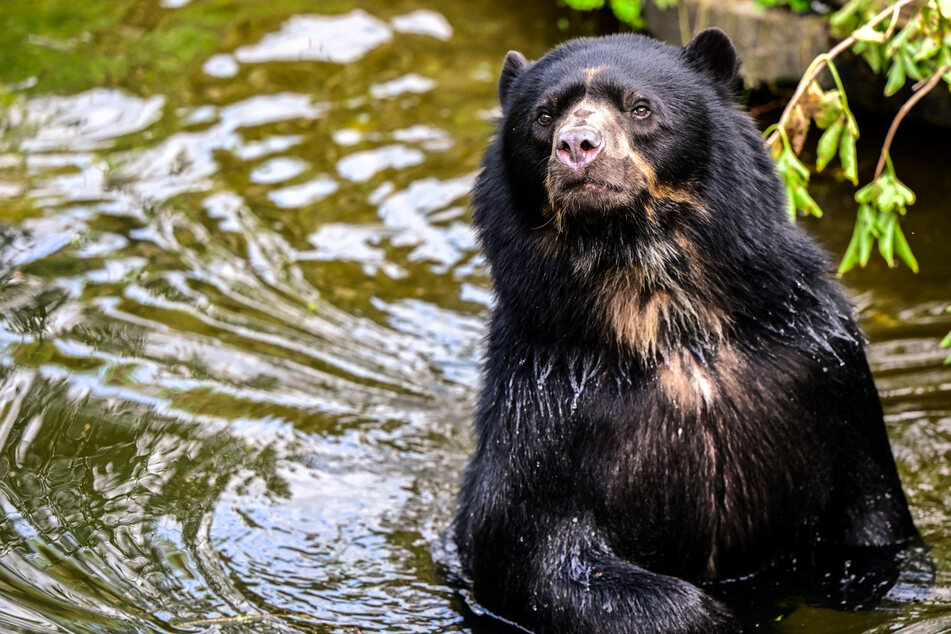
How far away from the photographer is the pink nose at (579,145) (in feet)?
16.3

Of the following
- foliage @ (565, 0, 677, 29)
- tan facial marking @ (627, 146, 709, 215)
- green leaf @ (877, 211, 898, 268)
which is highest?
tan facial marking @ (627, 146, 709, 215)

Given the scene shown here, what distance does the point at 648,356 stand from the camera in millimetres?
5367

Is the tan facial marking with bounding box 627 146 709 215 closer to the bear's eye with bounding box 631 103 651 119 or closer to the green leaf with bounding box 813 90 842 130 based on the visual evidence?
the bear's eye with bounding box 631 103 651 119

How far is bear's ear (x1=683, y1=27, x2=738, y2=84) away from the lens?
553 centimetres

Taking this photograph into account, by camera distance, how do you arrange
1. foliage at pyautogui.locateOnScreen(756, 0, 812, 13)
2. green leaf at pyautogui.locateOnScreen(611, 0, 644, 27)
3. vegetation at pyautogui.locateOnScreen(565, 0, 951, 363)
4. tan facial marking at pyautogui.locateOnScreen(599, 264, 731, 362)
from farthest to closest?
green leaf at pyautogui.locateOnScreen(611, 0, 644, 27)
foliage at pyautogui.locateOnScreen(756, 0, 812, 13)
vegetation at pyautogui.locateOnScreen(565, 0, 951, 363)
tan facial marking at pyautogui.locateOnScreen(599, 264, 731, 362)

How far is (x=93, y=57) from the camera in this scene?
11.6 metres

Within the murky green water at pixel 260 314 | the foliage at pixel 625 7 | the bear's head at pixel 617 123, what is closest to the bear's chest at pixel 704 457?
the murky green water at pixel 260 314

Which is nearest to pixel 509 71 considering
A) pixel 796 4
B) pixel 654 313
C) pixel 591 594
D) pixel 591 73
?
pixel 591 73

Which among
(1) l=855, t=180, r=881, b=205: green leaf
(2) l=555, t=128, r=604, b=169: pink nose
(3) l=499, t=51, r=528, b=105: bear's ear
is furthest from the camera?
(1) l=855, t=180, r=881, b=205: green leaf

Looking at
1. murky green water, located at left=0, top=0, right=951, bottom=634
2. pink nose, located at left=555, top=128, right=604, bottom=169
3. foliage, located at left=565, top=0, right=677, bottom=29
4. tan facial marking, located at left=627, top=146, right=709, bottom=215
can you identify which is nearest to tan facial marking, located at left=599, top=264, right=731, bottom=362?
tan facial marking, located at left=627, top=146, right=709, bottom=215

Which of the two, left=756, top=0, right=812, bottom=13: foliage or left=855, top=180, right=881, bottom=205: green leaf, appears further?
left=756, top=0, right=812, bottom=13: foliage

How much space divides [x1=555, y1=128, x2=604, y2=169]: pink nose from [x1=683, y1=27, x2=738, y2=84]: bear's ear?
861 millimetres

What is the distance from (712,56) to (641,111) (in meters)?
0.59

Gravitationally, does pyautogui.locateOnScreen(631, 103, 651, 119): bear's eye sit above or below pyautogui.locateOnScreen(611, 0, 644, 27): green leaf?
above
